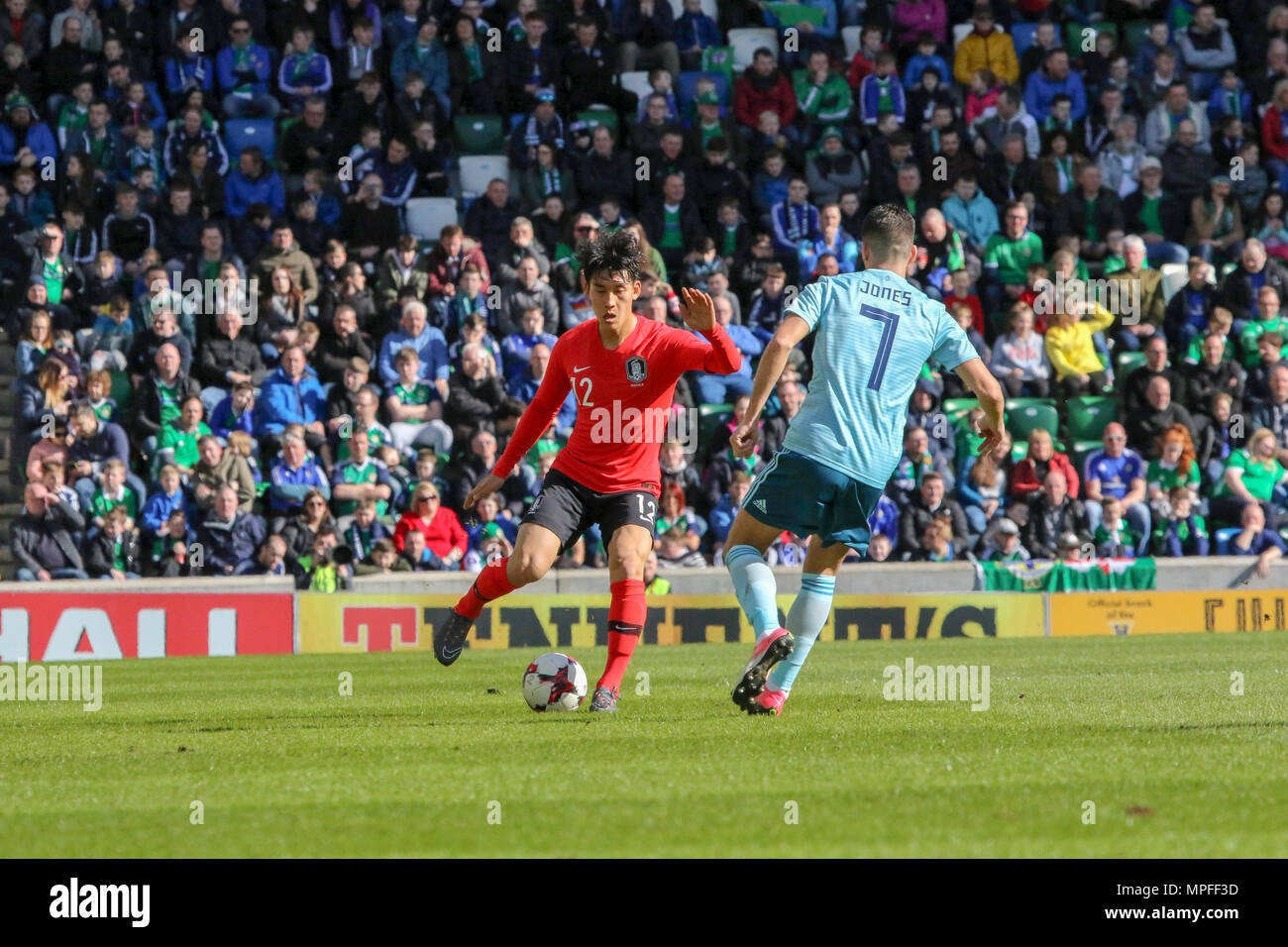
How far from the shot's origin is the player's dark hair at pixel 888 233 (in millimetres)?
7914

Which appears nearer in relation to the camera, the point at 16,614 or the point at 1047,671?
the point at 1047,671

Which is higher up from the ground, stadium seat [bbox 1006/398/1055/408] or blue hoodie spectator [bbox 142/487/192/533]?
stadium seat [bbox 1006/398/1055/408]

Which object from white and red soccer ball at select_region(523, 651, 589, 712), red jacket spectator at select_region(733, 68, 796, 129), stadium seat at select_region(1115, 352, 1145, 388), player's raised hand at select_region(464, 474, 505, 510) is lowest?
→ white and red soccer ball at select_region(523, 651, 589, 712)

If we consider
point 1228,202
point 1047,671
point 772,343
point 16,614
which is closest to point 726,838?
point 772,343

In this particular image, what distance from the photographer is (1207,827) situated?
5.05 metres

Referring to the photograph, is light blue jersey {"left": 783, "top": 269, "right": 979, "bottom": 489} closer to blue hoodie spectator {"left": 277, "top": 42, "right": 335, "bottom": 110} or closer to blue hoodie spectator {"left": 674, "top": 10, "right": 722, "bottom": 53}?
blue hoodie spectator {"left": 277, "top": 42, "right": 335, "bottom": 110}

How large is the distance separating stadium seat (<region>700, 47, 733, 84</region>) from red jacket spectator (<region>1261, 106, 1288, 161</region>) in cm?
704

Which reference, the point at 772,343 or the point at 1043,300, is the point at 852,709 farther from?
the point at 1043,300

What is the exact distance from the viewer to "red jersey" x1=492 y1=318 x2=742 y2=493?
8789 millimetres

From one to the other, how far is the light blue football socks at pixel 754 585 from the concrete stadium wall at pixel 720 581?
28.9ft

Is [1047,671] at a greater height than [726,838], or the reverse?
[726,838]

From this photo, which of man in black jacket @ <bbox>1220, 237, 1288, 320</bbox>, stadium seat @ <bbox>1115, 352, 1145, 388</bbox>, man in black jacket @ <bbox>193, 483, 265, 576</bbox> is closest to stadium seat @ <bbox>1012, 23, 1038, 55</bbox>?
man in black jacket @ <bbox>1220, 237, 1288, 320</bbox>

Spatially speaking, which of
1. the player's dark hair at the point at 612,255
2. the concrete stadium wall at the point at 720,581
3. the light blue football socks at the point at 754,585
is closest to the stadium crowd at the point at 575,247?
the concrete stadium wall at the point at 720,581

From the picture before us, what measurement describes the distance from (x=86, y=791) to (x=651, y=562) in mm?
11342
